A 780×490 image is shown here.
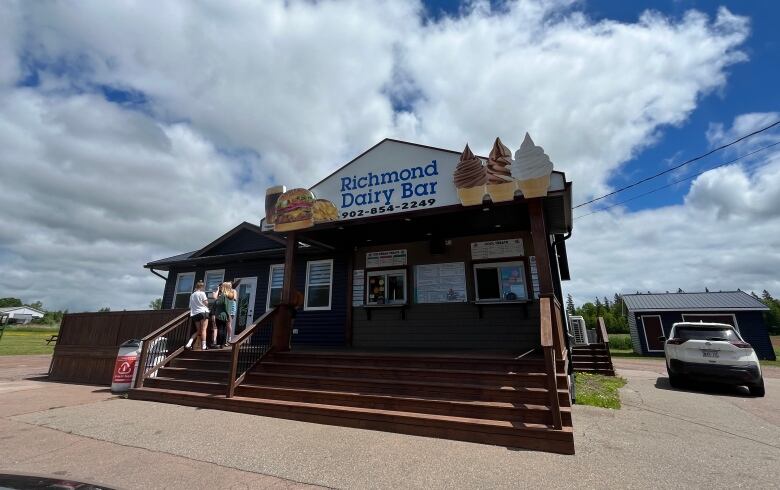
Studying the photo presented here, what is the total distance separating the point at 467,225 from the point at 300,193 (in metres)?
3.72

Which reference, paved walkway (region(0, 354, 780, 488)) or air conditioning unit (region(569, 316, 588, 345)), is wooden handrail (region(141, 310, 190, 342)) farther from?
air conditioning unit (region(569, 316, 588, 345))

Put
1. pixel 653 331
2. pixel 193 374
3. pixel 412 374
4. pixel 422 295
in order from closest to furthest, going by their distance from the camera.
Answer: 1. pixel 412 374
2. pixel 193 374
3. pixel 422 295
4. pixel 653 331

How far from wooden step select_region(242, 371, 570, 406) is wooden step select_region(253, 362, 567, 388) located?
137mm

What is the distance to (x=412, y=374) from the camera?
5.93 m

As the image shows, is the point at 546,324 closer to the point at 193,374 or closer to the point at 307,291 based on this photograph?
the point at 193,374

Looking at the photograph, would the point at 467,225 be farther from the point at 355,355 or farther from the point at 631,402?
the point at 631,402

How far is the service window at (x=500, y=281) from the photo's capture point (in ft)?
27.2

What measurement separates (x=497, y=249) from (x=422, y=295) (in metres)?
2.11

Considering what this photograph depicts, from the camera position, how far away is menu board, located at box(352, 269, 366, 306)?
9917 mm

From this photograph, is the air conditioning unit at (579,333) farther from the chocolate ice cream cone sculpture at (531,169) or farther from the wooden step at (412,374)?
the wooden step at (412,374)

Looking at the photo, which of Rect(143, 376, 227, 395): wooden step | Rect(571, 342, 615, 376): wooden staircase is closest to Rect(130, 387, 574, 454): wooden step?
Rect(143, 376, 227, 395): wooden step

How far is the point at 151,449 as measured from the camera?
4348 mm

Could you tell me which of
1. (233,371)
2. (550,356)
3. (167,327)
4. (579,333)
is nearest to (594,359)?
(579,333)

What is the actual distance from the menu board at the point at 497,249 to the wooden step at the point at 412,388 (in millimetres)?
3952
